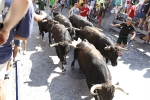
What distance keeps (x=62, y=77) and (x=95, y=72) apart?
182 cm

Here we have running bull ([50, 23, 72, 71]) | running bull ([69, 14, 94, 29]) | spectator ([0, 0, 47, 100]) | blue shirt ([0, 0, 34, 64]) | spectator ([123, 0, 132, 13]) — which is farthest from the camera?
spectator ([123, 0, 132, 13])

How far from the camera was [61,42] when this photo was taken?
7.74m

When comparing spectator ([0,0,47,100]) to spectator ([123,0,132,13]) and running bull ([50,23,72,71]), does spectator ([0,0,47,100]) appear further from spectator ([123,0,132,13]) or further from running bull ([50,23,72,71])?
spectator ([123,0,132,13])

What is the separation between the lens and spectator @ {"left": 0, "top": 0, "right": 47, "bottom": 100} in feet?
4.74

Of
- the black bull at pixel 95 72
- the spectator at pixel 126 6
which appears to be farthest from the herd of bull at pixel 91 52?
the spectator at pixel 126 6

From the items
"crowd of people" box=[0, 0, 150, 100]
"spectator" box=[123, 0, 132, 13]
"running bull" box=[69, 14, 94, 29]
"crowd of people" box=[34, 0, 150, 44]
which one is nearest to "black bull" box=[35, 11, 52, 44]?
"running bull" box=[69, 14, 94, 29]

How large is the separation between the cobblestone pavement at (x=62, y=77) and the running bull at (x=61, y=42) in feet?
1.81

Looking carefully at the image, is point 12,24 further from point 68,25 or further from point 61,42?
point 68,25

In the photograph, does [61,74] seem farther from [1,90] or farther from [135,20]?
[135,20]

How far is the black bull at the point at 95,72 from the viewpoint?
5.00 m

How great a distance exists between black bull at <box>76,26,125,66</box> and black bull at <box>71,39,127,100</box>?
3.54ft

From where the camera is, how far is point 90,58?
6.45 metres

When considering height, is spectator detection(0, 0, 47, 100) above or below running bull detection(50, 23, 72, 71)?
above

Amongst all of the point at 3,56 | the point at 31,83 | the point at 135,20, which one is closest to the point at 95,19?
the point at 135,20
